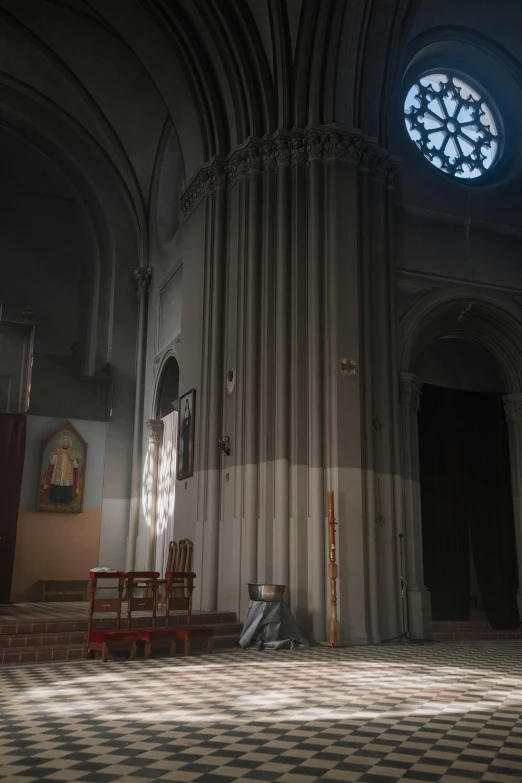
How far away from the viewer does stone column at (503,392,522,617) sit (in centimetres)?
1405

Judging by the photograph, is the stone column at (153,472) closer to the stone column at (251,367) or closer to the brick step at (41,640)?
the stone column at (251,367)

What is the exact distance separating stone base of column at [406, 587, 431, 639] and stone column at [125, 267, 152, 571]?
24.5 ft

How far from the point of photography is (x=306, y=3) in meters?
12.8

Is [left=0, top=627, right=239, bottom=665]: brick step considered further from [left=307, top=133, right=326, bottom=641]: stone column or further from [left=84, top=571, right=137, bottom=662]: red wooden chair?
[left=307, top=133, right=326, bottom=641]: stone column

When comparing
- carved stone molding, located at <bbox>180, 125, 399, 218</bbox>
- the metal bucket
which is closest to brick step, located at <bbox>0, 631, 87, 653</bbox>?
the metal bucket

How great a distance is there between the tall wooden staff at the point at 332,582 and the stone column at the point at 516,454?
15.9ft

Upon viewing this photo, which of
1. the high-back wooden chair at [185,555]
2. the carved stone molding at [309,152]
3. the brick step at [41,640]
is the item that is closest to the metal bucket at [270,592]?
the brick step at [41,640]

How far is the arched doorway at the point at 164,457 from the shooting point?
1576 centimetres

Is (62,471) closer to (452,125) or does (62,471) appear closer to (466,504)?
(466,504)

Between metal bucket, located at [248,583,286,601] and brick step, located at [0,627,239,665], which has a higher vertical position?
metal bucket, located at [248,583,286,601]

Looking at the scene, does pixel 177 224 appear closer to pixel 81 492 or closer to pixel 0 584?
pixel 81 492

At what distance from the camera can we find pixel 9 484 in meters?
16.3

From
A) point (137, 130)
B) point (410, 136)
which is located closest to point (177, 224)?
point (137, 130)

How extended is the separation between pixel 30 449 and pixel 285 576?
324 inches
